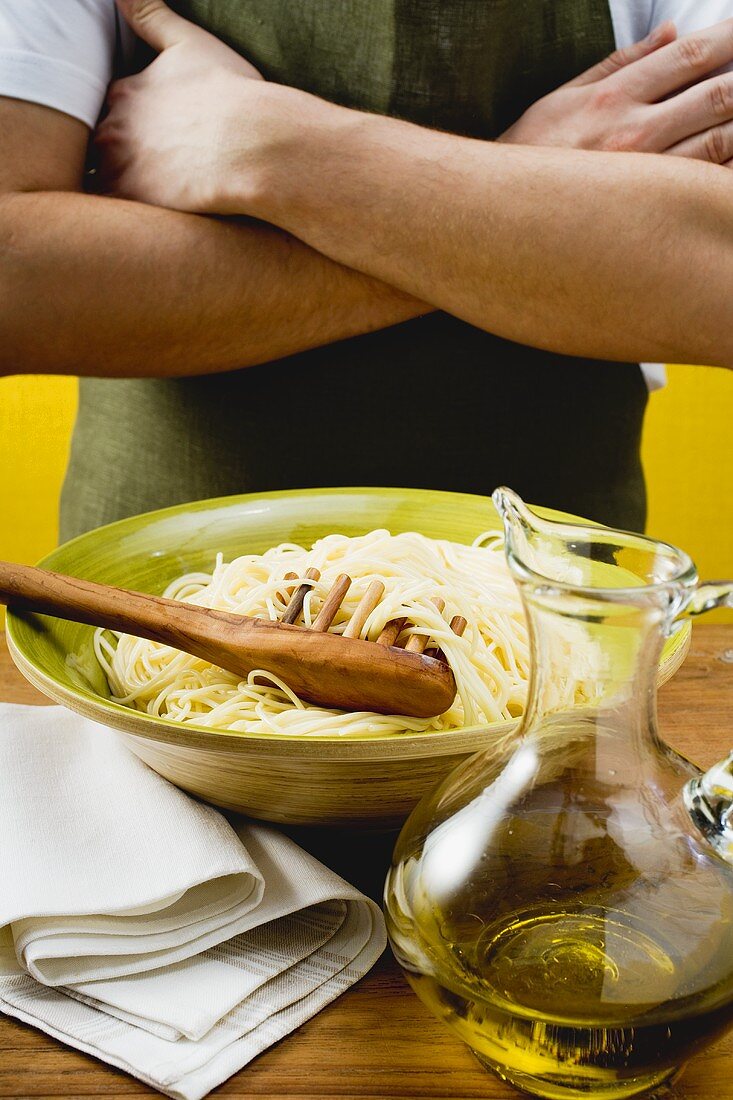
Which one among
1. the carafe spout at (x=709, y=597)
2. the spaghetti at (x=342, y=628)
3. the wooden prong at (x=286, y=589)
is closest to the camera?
the carafe spout at (x=709, y=597)

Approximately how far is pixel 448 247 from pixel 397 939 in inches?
27.4

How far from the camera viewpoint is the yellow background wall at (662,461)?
96.5 inches

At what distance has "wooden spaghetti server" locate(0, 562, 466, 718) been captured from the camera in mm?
619

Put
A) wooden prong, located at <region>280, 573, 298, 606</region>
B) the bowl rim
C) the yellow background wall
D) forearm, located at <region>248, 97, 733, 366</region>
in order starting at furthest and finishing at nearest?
1. the yellow background wall
2. forearm, located at <region>248, 97, 733, 366</region>
3. wooden prong, located at <region>280, 573, 298, 606</region>
4. the bowl rim

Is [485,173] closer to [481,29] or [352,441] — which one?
[481,29]

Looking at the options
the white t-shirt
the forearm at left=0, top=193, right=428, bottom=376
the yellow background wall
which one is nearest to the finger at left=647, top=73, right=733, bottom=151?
the white t-shirt

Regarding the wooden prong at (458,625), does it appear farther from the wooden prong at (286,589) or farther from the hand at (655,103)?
the hand at (655,103)

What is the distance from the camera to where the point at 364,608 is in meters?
0.74

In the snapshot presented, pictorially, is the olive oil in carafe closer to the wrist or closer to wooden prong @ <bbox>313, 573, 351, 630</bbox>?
wooden prong @ <bbox>313, 573, 351, 630</bbox>

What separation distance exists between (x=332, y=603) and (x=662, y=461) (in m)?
2.03

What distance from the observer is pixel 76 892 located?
0.54m

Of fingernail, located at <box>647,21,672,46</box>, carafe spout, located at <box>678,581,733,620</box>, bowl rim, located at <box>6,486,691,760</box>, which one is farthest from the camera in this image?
fingernail, located at <box>647,21,672,46</box>

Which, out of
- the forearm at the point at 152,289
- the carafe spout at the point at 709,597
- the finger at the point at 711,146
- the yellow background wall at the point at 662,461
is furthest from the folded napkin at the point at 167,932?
the yellow background wall at the point at 662,461

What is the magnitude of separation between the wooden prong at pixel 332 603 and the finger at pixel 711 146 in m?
0.62
